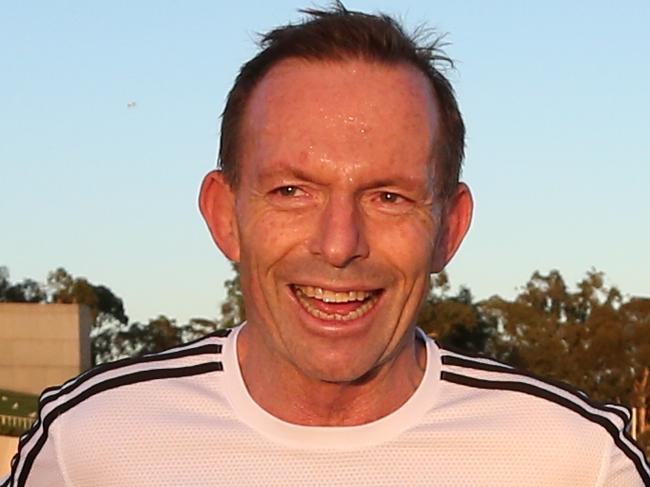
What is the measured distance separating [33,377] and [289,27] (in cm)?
5175

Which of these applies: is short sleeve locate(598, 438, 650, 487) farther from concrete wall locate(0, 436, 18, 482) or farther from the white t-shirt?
concrete wall locate(0, 436, 18, 482)

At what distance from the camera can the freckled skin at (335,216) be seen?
4.04 metres

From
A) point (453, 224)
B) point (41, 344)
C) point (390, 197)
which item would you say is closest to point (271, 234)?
point (390, 197)

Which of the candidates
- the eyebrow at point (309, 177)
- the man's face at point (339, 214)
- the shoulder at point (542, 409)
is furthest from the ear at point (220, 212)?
the shoulder at point (542, 409)

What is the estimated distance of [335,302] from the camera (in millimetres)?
4074

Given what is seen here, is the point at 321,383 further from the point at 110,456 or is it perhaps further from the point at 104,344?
the point at 104,344

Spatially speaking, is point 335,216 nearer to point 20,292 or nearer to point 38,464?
point 38,464

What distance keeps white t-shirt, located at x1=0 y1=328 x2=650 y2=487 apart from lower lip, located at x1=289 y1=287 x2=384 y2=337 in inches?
15.0

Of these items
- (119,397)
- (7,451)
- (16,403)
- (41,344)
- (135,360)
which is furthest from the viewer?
(41,344)

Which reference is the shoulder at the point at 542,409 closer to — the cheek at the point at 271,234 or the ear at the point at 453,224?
the ear at the point at 453,224

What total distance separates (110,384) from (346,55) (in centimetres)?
129

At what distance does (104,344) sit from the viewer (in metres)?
72.9

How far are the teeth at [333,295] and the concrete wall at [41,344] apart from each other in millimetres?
49088

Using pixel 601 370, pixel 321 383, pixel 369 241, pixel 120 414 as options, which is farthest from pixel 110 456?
pixel 601 370
